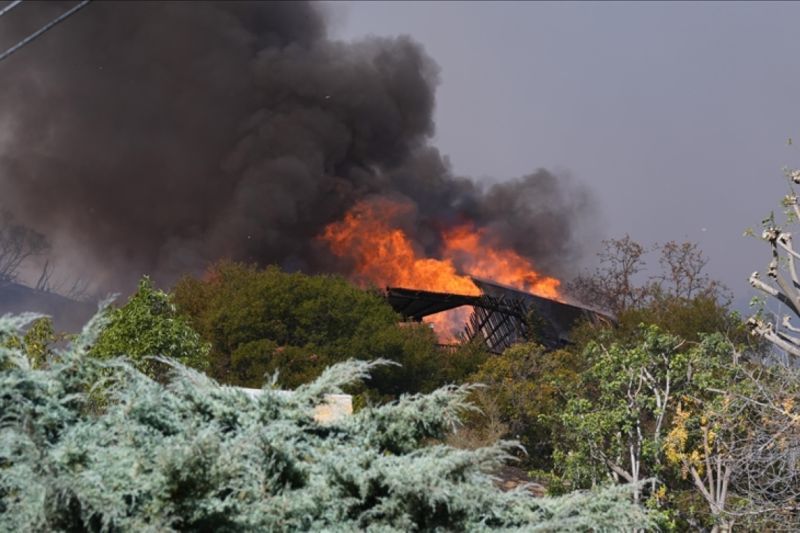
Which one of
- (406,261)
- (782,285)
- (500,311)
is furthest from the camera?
(406,261)

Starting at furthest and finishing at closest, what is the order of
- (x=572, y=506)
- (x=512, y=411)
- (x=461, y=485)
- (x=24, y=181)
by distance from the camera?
1. (x=24, y=181)
2. (x=512, y=411)
3. (x=572, y=506)
4. (x=461, y=485)

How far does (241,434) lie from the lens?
22.4 ft

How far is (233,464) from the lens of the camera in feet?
21.0

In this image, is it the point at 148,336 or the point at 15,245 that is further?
the point at 15,245

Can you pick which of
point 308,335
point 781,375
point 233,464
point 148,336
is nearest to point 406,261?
point 308,335

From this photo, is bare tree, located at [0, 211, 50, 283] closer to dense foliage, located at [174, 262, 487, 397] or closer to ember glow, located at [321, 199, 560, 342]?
ember glow, located at [321, 199, 560, 342]

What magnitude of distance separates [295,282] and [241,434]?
3533cm

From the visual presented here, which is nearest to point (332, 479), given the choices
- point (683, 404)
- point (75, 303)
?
point (683, 404)

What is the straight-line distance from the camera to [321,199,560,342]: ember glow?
6712cm

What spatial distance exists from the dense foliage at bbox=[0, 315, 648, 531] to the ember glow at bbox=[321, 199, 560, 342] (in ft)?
188

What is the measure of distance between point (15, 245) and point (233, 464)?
7774 centimetres

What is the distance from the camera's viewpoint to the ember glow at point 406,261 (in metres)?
67.1

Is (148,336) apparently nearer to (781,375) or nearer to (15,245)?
(781,375)

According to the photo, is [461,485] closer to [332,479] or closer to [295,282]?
[332,479]
